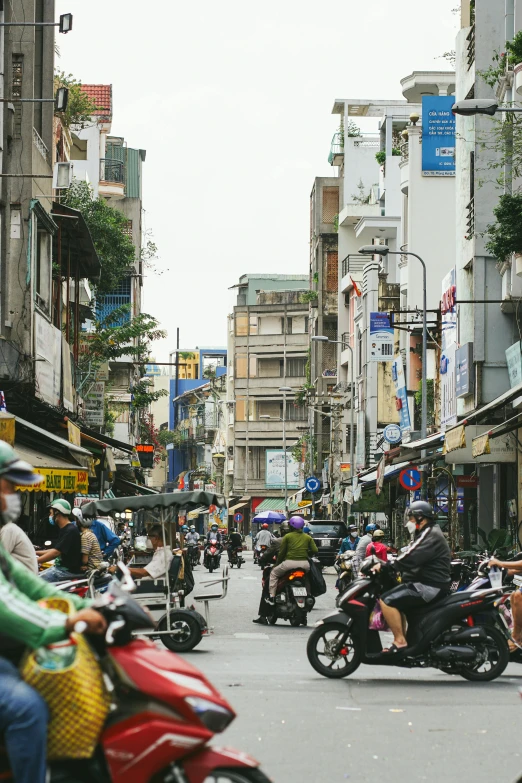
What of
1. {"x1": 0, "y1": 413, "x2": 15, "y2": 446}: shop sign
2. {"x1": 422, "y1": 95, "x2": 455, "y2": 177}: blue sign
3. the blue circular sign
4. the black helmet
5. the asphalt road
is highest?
{"x1": 422, "y1": 95, "x2": 455, "y2": 177}: blue sign

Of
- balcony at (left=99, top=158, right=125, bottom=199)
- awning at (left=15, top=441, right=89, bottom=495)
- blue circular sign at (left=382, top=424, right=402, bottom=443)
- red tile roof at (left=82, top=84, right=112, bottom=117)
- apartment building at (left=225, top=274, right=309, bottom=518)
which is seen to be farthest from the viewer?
apartment building at (left=225, top=274, right=309, bottom=518)

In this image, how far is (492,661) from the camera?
13320mm

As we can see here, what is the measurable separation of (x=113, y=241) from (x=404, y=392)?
11101 mm

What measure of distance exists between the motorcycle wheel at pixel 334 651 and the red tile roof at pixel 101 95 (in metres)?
62.3

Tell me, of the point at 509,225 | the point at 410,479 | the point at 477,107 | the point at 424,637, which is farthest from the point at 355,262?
the point at 424,637

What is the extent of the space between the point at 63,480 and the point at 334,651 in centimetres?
938

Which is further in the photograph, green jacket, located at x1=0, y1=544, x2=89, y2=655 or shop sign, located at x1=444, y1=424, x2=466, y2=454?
shop sign, located at x1=444, y1=424, x2=466, y2=454

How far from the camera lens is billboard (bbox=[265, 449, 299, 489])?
4572 inches

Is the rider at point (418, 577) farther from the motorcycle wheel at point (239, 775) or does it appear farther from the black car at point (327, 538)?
the black car at point (327, 538)

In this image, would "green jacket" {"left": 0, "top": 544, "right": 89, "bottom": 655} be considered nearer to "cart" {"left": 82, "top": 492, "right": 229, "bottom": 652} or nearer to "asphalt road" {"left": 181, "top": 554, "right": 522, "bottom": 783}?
"asphalt road" {"left": 181, "top": 554, "right": 522, "bottom": 783}

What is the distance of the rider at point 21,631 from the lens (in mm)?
5113

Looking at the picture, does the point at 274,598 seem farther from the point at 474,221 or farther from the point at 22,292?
the point at 474,221

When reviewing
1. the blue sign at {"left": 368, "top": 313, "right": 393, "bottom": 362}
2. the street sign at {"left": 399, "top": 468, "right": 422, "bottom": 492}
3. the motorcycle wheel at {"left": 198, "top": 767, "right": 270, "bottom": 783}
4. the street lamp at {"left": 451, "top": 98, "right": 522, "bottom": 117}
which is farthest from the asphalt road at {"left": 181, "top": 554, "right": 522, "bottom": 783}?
the blue sign at {"left": 368, "top": 313, "right": 393, "bottom": 362}

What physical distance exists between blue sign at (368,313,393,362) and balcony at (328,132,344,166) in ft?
116
